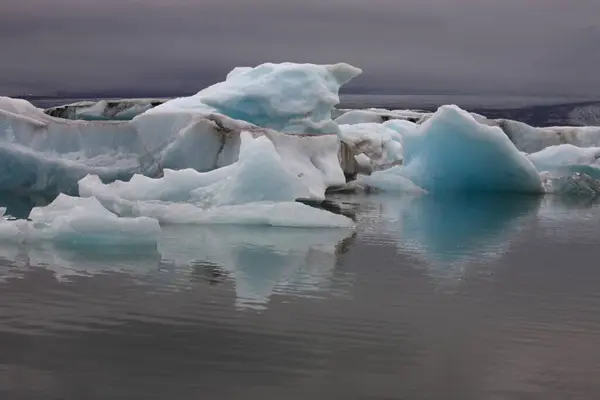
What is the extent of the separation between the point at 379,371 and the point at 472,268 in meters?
3.45

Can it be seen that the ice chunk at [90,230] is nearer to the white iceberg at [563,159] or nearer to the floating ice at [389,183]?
the floating ice at [389,183]

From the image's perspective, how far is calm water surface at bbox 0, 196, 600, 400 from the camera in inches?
163

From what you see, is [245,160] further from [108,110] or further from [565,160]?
[108,110]

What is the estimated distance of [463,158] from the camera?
49.0 ft

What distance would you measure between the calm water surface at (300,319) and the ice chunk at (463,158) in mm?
5125

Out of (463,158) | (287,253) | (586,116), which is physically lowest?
(287,253)

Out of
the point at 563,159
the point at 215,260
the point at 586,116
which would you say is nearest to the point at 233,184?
the point at 215,260

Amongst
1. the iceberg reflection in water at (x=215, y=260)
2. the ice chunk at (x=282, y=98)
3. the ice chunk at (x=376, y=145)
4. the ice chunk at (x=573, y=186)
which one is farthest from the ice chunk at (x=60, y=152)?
the ice chunk at (x=573, y=186)

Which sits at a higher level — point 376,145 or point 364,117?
point 364,117

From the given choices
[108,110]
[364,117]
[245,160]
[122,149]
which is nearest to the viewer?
[245,160]

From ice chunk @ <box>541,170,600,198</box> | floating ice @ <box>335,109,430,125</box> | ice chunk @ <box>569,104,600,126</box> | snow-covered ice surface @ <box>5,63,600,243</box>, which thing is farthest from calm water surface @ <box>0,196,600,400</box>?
ice chunk @ <box>569,104,600,126</box>

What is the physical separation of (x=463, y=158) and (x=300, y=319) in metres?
10.1

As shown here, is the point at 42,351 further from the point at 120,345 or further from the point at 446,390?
the point at 446,390

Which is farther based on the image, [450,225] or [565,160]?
[565,160]
